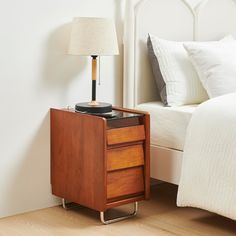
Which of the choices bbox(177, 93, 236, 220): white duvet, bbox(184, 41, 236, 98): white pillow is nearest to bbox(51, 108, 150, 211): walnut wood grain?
bbox(177, 93, 236, 220): white duvet

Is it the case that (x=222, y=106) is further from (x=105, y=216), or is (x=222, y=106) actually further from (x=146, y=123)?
(x=105, y=216)

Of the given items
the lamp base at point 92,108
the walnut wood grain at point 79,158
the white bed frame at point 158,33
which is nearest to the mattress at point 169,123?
the white bed frame at point 158,33

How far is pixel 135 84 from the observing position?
3.28 metres

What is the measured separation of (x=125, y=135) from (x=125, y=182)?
0.23 m

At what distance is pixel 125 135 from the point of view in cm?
285

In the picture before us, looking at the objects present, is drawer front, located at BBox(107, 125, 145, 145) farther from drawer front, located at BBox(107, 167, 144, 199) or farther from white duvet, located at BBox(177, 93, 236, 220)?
white duvet, located at BBox(177, 93, 236, 220)

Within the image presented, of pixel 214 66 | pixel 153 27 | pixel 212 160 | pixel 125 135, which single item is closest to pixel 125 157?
pixel 125 135

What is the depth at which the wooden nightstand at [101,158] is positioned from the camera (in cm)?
277

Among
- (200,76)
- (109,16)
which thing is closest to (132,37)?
(109,16)

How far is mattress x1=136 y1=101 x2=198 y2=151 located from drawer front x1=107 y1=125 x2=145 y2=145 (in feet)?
0.53

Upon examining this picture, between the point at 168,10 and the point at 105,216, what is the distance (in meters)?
1.28

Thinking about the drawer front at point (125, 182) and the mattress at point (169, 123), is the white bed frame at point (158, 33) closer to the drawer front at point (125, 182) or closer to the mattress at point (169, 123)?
the mattress at point (169, 123)

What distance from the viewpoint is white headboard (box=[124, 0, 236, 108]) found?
3238 mm

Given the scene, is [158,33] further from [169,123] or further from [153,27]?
[169,123]
